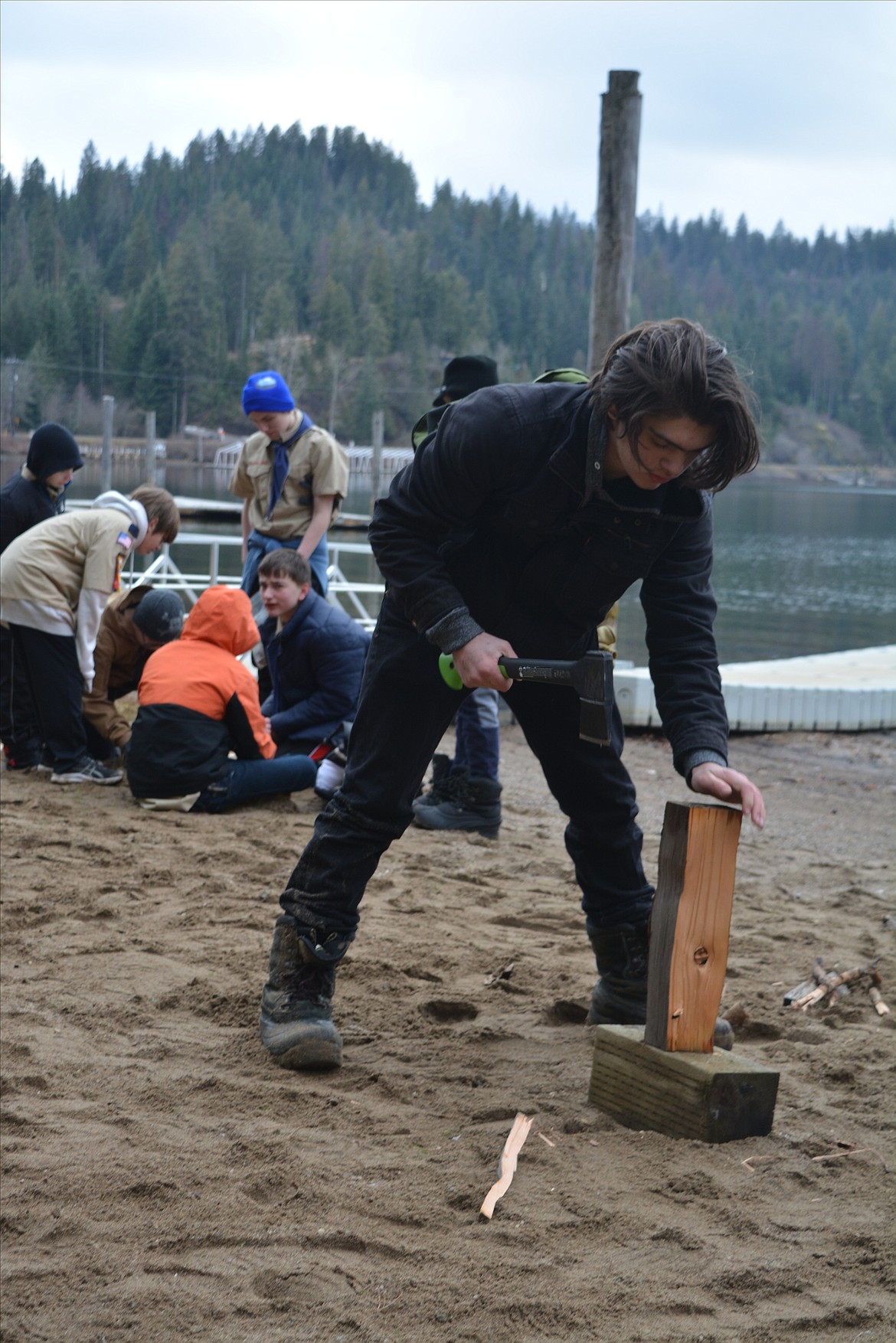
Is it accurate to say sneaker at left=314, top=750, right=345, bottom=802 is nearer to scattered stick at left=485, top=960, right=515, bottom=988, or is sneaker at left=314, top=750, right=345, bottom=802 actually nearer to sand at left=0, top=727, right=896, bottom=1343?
sand at left=0, top=727, right=896, bottom=1343

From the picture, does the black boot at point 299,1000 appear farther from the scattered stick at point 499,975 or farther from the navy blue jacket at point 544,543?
the navy blue jacket at point 544,543

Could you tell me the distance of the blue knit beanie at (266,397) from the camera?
6.58 metres

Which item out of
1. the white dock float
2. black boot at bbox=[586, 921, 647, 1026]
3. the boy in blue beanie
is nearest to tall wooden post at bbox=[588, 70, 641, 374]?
the white dock float

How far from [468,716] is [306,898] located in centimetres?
278

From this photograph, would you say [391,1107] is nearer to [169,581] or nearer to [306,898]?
[306,898]

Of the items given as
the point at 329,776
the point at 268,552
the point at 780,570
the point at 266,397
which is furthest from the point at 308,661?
the point at 780,570

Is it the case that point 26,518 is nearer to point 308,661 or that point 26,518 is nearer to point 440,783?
point 308,661

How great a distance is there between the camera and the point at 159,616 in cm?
626

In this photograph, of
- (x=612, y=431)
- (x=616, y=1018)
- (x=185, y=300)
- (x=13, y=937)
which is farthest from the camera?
(x=185, y=300)

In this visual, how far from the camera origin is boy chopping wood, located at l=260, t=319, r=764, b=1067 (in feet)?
8.16

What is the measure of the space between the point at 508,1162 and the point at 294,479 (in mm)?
4890

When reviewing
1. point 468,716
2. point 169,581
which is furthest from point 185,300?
point 468,716

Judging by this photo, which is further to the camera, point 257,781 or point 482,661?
point 257,781

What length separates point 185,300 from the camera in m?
90.4
